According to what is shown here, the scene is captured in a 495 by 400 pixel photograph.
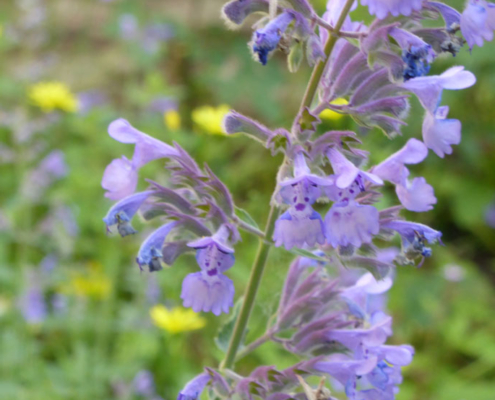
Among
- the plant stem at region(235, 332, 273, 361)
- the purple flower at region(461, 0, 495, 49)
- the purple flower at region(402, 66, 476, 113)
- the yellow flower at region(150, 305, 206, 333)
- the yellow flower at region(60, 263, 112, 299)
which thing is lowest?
the yellow flower at region(60, 263, 112, 299)

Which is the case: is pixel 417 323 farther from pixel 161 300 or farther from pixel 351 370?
pixel 351 370

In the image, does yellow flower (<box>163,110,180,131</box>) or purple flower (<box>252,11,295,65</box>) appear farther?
yellow flower (<box>163,110,180,131</box>)

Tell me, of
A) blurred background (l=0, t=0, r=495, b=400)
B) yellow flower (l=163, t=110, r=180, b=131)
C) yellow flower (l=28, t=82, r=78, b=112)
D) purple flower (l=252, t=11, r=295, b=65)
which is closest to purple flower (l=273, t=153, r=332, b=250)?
purple flower (l=252, t=11, r=295, b=65)

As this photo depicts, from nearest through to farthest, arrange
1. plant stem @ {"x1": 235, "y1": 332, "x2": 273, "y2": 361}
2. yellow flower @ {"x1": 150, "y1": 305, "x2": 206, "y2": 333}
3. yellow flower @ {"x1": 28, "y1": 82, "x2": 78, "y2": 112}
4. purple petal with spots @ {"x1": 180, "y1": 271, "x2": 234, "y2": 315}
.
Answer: purple petal with spots @ {"x1": 180, "y1": 271, "x2": 234, "y2": 315} < plant stem @ {"x1": 235, "y1": 332, "x2": 273, "y2": 361} < yellow flower @ {"x1": 150, "y1": 305, "x2": 206, "y2": 333} < yellow flower @ {"x1": 28, "y1": 82, "x2": 78, "y2": 112}

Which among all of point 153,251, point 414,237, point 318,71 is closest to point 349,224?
point 414,237

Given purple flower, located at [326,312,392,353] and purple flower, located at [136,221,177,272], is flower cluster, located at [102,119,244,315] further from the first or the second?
purple flower, located at [326,312,392,353]

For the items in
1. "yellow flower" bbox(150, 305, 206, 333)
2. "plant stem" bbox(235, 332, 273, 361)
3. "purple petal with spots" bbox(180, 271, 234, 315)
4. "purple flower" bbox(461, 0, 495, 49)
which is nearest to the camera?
"purple flower" bbox(461, 0, 495, 49)

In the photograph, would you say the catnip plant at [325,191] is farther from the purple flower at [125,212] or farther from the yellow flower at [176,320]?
the yellow flower at [176,320]

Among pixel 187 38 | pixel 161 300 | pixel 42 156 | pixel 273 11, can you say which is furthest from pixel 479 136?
pixel 273 11
